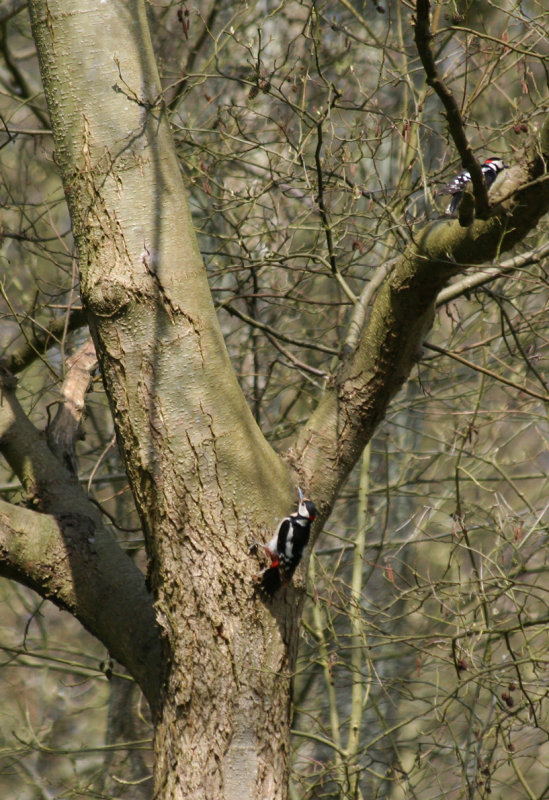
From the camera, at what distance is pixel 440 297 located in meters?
3.02

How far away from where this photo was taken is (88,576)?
→ 2664mm

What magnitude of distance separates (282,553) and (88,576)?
73 centimetres

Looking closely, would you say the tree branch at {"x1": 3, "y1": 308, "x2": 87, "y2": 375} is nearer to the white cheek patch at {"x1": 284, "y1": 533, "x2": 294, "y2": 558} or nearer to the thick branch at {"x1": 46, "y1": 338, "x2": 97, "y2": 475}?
the thick branch at {"x1": 46, "y1": 338, "x2": 97, "y2": 475}

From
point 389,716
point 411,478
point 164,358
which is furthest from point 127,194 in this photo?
point 389,716

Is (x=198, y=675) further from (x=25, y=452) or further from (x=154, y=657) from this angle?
(x=25, y=452)

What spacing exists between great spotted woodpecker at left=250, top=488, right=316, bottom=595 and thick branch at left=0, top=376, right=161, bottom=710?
0.43 meters

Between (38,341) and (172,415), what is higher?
(38,341)

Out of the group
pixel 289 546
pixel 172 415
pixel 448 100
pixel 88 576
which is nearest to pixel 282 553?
pixel 289 546

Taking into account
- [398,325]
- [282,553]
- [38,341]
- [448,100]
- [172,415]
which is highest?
[38,341]

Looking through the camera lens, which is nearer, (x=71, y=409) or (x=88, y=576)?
(x=88, y=576)

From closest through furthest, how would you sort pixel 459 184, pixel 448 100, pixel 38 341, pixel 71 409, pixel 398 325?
pixel 448 100
pixel 398 325
pixel 71 409
pixel 459 184
pixel 38 341

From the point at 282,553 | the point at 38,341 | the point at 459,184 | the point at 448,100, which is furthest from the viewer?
the point at 38,341

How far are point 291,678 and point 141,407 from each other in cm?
99

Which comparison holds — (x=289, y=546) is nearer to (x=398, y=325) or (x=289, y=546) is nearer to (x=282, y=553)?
(x=282, y=553)
